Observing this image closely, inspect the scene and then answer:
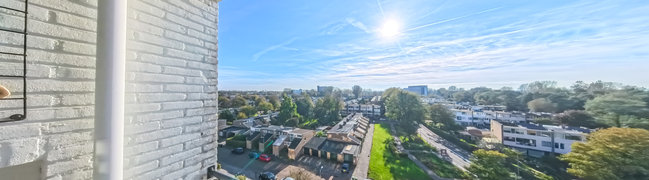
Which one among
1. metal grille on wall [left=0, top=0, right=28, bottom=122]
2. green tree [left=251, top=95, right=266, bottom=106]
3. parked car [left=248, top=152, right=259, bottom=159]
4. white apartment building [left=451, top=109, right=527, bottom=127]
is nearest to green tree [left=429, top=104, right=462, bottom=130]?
white apartment building [left=451, top=109, right=527, bottom=127]

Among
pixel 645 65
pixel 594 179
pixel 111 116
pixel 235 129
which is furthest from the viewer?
pixel 235 129

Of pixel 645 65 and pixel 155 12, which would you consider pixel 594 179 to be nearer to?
pixel 645 65

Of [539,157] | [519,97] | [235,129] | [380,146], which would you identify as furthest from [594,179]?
[235,129]

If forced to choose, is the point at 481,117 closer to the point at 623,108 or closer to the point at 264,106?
the point at 623,108

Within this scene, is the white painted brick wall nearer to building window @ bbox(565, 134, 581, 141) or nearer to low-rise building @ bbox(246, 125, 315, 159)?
low-rise building @ bbox(246, 125, 315, 159)

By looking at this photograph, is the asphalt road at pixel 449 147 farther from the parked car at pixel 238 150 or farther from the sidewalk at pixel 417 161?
the parked car at pixel 238 150

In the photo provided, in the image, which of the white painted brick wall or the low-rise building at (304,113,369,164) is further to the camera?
the low-rise building at (304,113,369,164)
